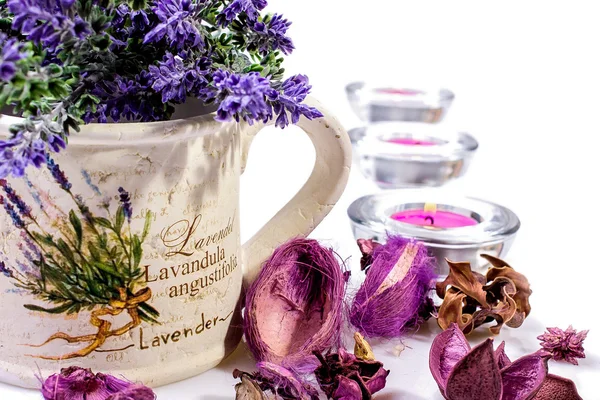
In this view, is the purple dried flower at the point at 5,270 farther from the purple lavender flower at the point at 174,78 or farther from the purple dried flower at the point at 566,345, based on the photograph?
the purple dried flower at the point at 566,345

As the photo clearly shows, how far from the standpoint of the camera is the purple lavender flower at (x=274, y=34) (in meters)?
0.59

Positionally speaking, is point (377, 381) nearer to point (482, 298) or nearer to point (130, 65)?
point (482, 298)

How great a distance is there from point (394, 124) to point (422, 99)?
132 mm

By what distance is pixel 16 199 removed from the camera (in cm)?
57

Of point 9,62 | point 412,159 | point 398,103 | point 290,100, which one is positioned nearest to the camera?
point 9,62

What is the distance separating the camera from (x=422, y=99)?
1.28m

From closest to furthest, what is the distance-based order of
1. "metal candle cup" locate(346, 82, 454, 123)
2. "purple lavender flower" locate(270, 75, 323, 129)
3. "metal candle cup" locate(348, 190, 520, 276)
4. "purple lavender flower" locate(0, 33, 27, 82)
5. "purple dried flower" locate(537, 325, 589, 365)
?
"purple lavender flower" locate(0, 33, 27, 82), "purple lavender flower" locate(270, 75, 323, 129), "purple dried flower" locate(537, 325, 589, 365), "metal candle cup" locate(348, 190, 520, 276), "metal candle cup" locate(346, 82, 454, 123)

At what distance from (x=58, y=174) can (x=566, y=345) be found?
431 millimetres

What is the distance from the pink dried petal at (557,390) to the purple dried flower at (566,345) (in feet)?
0.31

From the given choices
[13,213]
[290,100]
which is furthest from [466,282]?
[13,213]

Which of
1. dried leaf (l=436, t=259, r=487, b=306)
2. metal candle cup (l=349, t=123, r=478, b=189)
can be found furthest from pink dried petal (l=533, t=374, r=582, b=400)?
metal candle cup (l=349, t=123, r=478, b=189)

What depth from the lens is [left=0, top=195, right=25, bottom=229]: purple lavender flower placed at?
1.90ft

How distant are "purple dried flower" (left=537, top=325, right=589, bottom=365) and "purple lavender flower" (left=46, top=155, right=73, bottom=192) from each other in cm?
41

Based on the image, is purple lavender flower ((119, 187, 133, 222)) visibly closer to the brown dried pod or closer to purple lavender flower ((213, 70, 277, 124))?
purple lavender flower ((213, 70, 277, 124))
